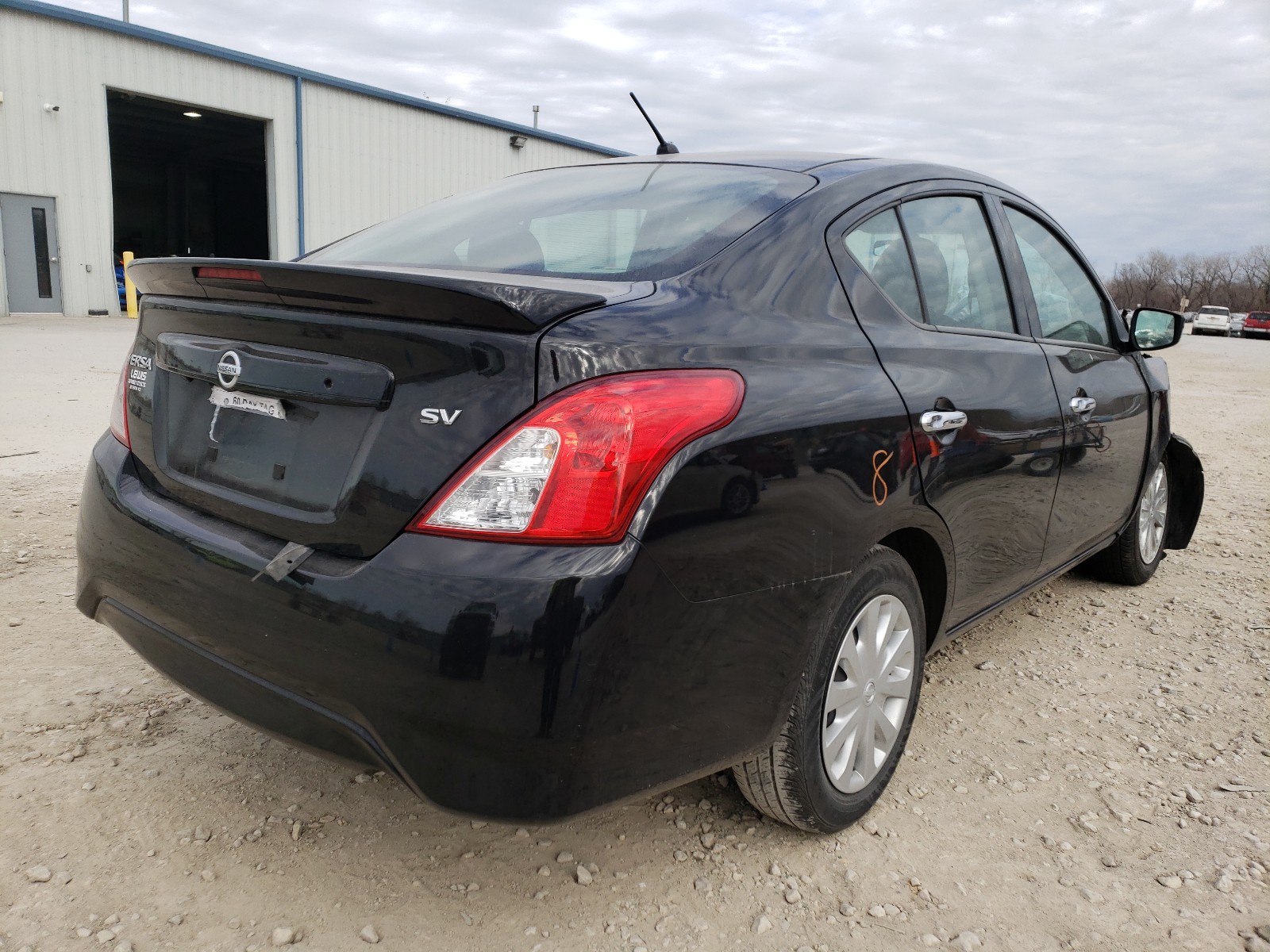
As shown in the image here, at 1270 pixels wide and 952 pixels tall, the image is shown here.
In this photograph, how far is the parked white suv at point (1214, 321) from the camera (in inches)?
1788

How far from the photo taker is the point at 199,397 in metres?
1.95

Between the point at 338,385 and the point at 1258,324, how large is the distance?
51025mm

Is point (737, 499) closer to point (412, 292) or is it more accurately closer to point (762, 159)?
point (412, 292)

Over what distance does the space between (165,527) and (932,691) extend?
88.4 inches

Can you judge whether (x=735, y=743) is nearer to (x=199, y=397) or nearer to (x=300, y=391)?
(x=300, y=391)

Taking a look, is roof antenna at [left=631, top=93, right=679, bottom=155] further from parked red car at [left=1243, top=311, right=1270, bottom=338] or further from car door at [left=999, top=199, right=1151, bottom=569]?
parked red car at [left=1243, top=311, right=1270, bottom=338]

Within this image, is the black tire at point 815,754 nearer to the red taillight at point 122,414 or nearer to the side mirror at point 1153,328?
the red taillight at point 122,414

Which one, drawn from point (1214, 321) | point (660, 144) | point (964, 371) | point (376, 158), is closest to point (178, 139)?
point (376, 158)

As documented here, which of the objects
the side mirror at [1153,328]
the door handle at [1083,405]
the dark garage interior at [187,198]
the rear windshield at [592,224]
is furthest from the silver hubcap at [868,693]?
the dark garage interior at [187,198]

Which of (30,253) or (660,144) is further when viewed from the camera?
(30,253)

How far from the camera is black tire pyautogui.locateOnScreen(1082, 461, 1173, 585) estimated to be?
386cm

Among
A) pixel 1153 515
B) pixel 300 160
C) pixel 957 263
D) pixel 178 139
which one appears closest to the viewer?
pixel 957 263

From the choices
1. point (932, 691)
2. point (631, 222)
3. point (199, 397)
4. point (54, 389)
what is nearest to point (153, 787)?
point (199, 397)

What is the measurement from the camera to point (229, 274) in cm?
185
